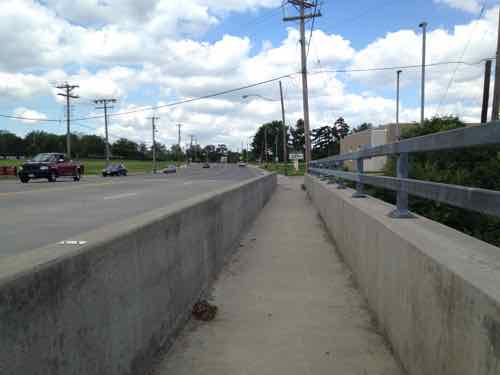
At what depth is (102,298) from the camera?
103 inches

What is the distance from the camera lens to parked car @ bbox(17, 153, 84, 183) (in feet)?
98.9

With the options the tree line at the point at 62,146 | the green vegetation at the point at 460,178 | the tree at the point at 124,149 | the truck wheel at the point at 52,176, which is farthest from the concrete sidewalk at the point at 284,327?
the tree at the point at 124,149

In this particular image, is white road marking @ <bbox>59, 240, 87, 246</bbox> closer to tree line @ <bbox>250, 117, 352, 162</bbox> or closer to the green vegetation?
the green vegetation

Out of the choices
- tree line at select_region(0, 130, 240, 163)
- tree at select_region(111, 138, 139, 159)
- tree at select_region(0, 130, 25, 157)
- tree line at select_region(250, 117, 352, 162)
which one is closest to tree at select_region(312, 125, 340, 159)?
tree line at select_region(250, 117, 352, 162)

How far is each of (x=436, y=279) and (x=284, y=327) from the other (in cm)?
216

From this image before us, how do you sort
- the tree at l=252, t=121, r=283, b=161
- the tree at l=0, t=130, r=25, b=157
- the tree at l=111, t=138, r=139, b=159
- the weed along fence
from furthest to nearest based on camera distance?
the tree at l=111, t=138, r=139, b=159 < the tree at l=252, t=121, r=283, b=161 < the tree at l=0, t=130, r=25, b=157 < the weed along fence

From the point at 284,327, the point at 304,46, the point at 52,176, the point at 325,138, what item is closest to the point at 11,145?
the point at 325,138

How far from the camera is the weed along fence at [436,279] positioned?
2025mm

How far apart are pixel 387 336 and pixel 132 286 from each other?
2.20m

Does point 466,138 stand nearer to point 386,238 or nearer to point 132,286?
point 386,238

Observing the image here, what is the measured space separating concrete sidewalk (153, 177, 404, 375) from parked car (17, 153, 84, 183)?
89.1 ft

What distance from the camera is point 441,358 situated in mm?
2398

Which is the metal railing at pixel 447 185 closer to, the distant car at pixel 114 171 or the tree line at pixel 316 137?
the distant car at pixel 114 171

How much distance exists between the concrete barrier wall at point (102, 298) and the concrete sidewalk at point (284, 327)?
1.23ft
